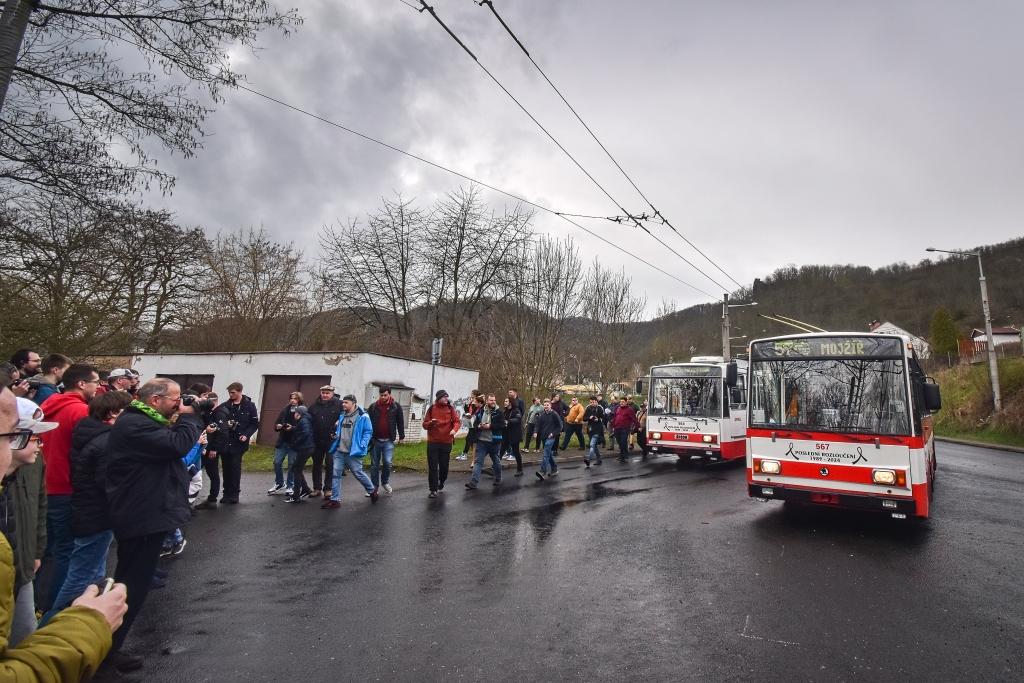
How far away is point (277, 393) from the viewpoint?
19.1 metres

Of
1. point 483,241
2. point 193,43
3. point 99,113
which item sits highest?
point 483,241

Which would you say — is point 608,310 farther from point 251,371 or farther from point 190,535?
point 190,535

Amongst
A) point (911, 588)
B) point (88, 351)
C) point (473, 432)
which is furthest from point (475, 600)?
point (88, 351)

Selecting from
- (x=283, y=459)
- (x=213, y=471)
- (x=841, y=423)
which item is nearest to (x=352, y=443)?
(x=283, y=459)

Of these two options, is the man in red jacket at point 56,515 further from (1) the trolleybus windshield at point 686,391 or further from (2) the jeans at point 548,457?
(1) the trolleybus windshield at point 686,391

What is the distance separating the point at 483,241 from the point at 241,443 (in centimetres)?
2114

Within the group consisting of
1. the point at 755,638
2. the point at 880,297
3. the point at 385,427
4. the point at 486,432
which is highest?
the point at 880,297

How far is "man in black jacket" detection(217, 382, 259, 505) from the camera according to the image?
894cm

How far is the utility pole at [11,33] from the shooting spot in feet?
23.0

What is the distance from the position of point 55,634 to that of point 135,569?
263cm

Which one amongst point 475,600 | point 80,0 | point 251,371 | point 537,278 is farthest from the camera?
point 537,278

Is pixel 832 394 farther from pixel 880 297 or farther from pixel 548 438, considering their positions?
pixel 880 297

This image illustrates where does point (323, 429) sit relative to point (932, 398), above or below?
below

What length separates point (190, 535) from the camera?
7066 mm
